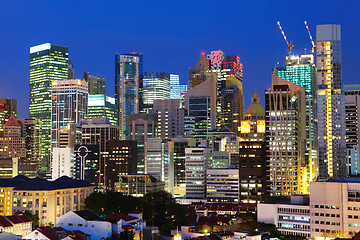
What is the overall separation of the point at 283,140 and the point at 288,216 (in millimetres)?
57169

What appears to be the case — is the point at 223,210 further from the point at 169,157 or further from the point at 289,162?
the point at 169,157

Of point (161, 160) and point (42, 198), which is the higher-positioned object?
point (161, 160)

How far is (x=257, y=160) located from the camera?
6378 inches

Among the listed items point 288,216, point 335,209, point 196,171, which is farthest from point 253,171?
point 335,209

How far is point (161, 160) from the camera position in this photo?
631ft

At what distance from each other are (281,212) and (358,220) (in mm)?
14787

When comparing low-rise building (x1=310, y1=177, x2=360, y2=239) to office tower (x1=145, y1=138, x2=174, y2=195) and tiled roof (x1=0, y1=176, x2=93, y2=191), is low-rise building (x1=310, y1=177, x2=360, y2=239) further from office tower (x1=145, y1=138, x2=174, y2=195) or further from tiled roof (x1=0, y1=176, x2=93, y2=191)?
office tower (x1=145, y1=138, x2=174, y2=195)

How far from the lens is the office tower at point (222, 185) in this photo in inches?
6417

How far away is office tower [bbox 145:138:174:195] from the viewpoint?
189675 mm

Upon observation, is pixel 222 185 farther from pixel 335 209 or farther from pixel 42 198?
pixel 335 209

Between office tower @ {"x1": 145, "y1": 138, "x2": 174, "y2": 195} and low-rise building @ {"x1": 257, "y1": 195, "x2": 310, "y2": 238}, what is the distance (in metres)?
83.6

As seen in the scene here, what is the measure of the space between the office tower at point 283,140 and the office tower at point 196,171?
2509 centimetres

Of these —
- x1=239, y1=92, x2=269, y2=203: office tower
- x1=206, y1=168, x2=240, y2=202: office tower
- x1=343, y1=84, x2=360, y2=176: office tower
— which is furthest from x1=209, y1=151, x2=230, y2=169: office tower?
x1=343, y1=84, x2=360, y2=176: office tower

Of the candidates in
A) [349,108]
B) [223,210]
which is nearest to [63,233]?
[223,210]
